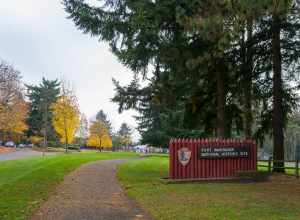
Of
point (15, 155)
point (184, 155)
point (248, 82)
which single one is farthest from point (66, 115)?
point (184, 155)

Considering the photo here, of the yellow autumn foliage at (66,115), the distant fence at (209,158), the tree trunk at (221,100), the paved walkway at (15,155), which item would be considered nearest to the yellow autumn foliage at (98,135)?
the paved walkway at (15,155)

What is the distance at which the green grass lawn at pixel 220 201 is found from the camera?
839cm

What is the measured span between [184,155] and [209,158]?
3.42 feet

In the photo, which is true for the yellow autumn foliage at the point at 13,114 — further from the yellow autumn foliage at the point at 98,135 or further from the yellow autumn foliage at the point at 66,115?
the yellow autumn foliage at the point at 98,135

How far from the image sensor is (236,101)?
21188 millimetres

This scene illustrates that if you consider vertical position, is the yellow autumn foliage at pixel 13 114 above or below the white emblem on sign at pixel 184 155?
above

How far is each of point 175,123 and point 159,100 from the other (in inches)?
853

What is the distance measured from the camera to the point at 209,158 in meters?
16.6

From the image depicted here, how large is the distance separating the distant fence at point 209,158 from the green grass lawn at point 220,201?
1851 millimetres

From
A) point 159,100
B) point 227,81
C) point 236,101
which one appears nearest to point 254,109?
point 236,101

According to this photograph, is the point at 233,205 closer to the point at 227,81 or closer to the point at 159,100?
the point at 227,81

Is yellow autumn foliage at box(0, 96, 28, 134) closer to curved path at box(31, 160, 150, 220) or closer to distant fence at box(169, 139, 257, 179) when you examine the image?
distant fence at box(169, 139, 257, 179)

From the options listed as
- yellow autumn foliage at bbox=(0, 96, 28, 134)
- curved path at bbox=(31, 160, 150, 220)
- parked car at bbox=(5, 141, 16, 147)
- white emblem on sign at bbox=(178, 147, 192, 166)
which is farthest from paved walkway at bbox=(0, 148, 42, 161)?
parked car at bbox=(5, 141, 16, 147)

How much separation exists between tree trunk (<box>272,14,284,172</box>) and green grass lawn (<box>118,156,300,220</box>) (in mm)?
4074
